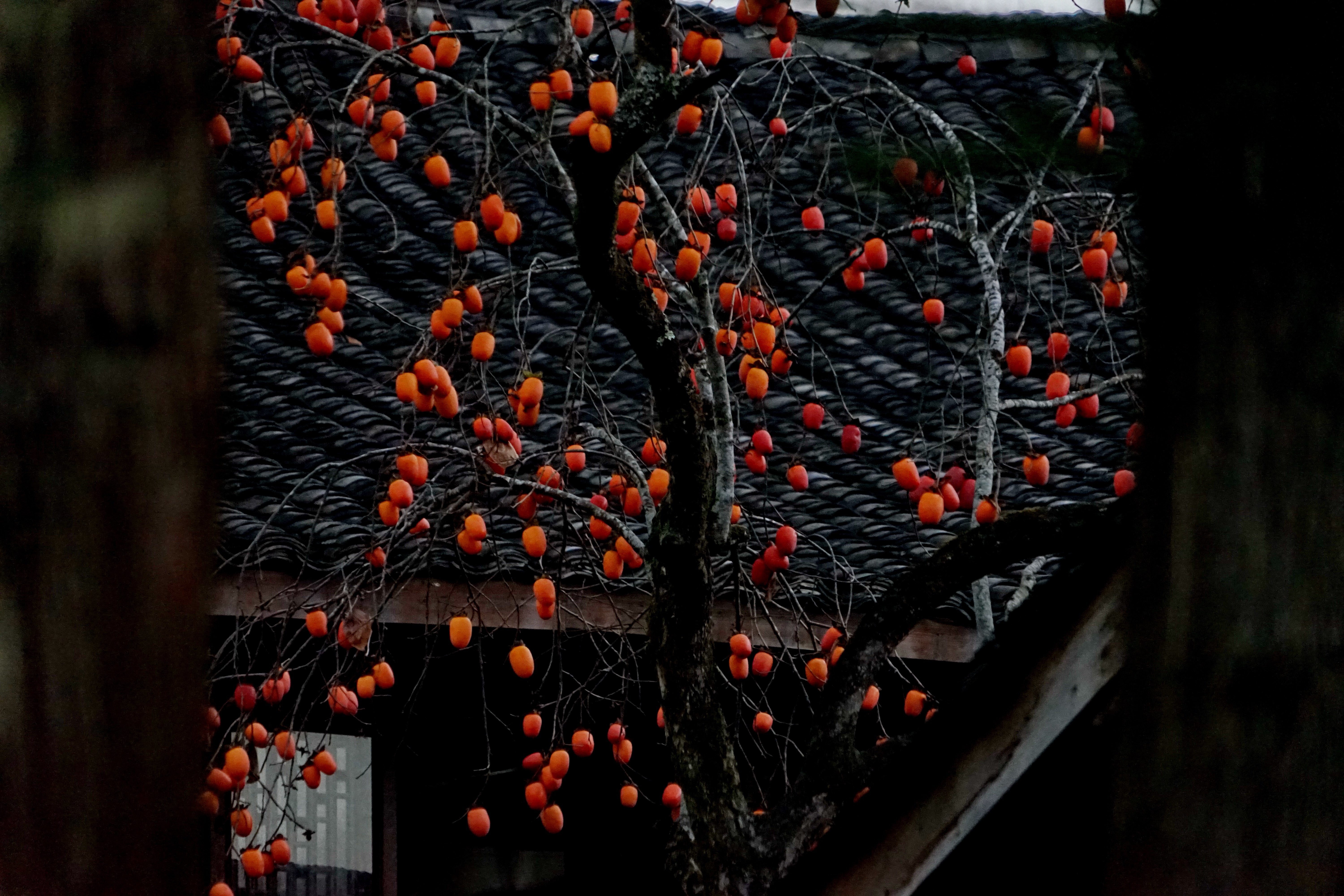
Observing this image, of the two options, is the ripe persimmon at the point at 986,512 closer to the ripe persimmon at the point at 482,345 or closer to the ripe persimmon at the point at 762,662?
the ripe persimmon at the point at 762,662

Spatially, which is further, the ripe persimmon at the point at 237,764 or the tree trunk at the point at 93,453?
the ripe persimmon at the point at 237,764

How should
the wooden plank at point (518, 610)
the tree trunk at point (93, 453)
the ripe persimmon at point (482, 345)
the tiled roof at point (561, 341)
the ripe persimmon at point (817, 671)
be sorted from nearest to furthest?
the tree trunk at point (93, 453)
the ripe persimmon at point (482, 345)
the ripe persimmon at point (817, 671)
the wooden plank at point (518, 610)
the tiled roof at point (561, 341)

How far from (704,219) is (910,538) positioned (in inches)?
54.5

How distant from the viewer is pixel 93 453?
2.52ft

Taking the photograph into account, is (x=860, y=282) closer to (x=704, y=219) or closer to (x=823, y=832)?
(x=704, y=219)

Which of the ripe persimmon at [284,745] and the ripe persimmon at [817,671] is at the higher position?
the ripe persimmon at [817,671]

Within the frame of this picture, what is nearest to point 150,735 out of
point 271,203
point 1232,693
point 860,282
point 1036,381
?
point 1232,693

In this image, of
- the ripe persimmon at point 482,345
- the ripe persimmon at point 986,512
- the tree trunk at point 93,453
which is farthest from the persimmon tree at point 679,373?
the tree trunk at point 93,453

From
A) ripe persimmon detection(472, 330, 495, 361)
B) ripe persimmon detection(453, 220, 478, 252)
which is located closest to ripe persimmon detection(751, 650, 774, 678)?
ripe persimmon detection(472, 330, 495, 361)

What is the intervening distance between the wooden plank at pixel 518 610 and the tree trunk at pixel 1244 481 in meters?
3.13

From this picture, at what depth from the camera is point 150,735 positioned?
77cm

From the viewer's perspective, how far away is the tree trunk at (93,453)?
0.76 m

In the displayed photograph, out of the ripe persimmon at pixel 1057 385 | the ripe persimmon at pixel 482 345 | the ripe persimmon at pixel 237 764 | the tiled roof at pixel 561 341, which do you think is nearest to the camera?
the ripe persimmon at pixel 482 345

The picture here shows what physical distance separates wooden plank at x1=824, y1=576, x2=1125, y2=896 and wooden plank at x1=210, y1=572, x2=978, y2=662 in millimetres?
2060
